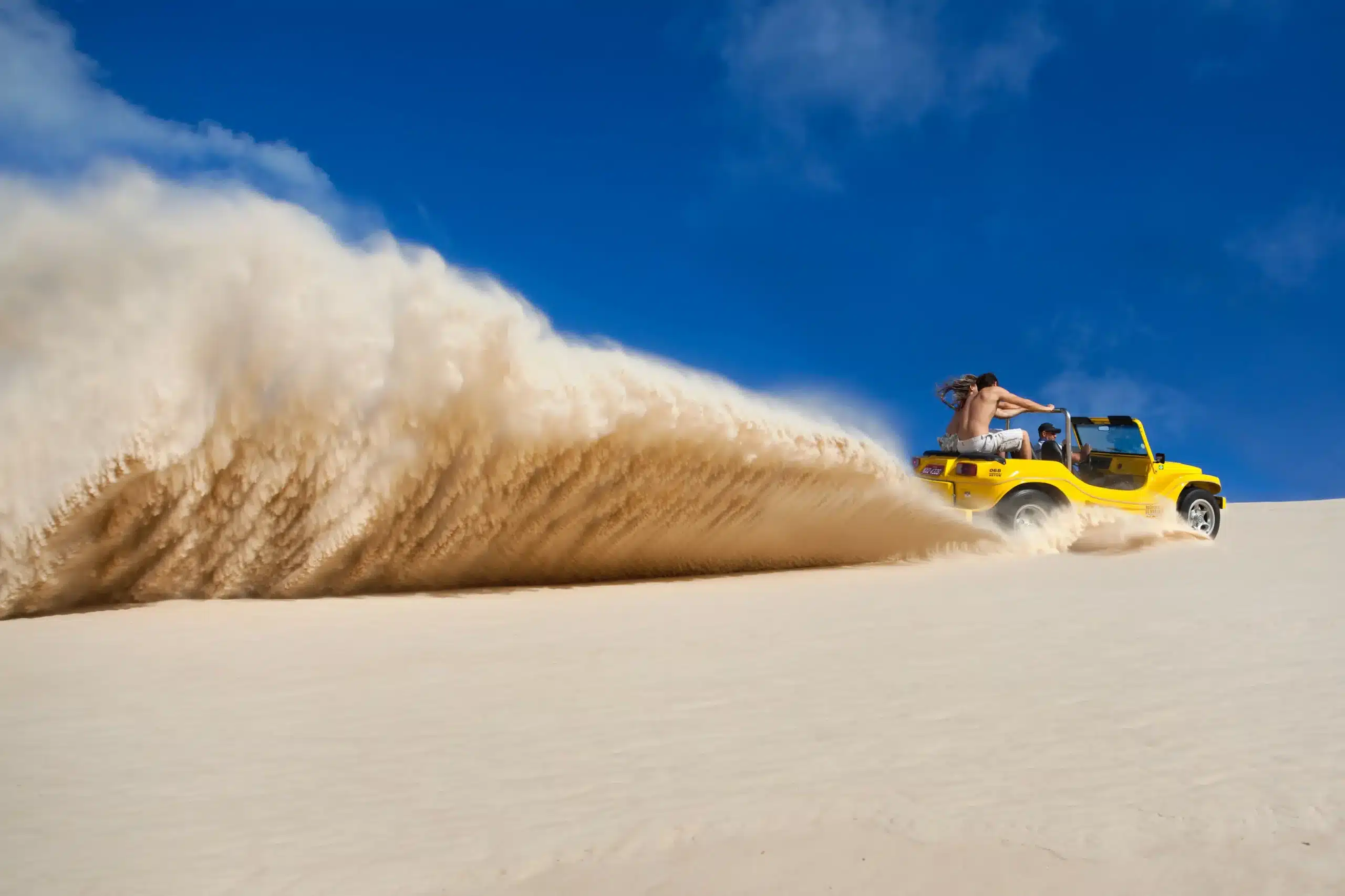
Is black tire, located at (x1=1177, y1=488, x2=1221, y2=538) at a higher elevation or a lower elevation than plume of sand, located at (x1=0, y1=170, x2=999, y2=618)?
Answer: higher

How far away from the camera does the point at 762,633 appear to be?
10.7ft

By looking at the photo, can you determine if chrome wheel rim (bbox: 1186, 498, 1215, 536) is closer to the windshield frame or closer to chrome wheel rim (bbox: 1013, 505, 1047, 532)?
the windshield frame

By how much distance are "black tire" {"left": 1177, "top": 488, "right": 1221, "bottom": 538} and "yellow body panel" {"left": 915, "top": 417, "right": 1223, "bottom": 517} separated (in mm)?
91

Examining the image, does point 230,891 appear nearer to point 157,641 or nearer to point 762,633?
point 762,633

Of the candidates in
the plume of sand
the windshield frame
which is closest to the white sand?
the plume of sand

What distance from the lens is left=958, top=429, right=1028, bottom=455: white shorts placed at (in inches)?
313

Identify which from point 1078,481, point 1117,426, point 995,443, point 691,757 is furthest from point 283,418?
point 1117,426

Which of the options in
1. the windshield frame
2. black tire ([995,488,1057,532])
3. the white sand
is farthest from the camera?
the windshield frame

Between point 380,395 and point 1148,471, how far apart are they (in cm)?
766

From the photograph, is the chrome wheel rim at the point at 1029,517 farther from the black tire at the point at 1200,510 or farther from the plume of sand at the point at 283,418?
the plume of sand at the point at 283,418

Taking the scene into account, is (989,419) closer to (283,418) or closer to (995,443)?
(995,443)

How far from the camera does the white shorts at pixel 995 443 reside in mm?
7941

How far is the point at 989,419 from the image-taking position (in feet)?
26.7

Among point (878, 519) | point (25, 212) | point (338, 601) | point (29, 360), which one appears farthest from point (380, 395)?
point (878, 519)
